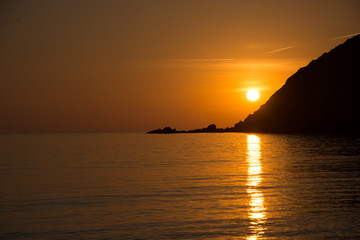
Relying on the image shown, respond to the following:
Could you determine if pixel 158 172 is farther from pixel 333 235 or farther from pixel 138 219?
A: pixel 333 235

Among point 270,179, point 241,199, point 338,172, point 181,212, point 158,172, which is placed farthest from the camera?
point 158,172

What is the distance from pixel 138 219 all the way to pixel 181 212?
8.93ft

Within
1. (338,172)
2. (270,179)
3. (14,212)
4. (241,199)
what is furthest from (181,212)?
(338,172)

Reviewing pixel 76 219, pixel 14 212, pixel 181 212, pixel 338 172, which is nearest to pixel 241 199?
pixel 181 212

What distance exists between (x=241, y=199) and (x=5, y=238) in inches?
578

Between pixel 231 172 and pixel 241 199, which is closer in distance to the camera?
pixel 241 199

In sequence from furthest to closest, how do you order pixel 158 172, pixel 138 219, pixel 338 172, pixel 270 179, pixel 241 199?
1. pixel 158 172
2. pixel 338 172
3. pixel 270 179
4. pixel 241 199
5. pixel 138 219

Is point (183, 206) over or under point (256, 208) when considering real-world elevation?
over

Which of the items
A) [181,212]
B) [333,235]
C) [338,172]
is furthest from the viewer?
[338,172]

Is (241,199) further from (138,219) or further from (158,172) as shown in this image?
(158,172)

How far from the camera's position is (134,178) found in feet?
130

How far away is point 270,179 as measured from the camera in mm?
37562

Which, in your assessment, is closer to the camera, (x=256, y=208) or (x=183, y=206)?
(x=256, y=208)

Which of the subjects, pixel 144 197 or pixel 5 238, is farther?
pixel 144 197
